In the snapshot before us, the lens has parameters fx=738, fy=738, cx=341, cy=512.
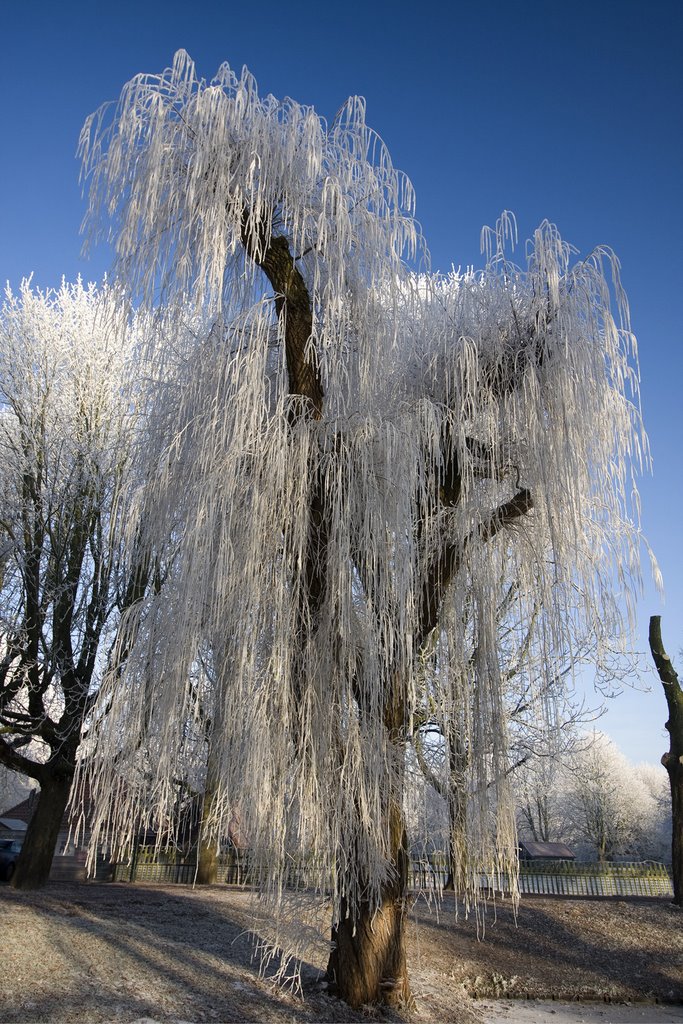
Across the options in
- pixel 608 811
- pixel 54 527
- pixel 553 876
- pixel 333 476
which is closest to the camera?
pixel 333 476

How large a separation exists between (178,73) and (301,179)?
4.19 ft

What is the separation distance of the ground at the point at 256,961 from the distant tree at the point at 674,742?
0.73m

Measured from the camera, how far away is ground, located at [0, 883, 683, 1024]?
579cm

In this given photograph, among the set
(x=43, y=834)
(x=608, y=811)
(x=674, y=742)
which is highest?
(x=608, y=811)

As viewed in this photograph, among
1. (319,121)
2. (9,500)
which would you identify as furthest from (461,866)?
(9,500)

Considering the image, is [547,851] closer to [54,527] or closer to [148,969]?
[54,527]

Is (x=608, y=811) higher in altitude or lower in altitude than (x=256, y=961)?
higher

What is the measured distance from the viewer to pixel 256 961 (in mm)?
7680

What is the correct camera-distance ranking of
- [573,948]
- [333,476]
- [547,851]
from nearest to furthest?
[333,476] < [573,948] < [547,851]

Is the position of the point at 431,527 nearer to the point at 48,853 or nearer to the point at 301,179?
the point at 301,179

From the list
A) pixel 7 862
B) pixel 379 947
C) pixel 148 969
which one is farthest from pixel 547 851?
pixel 379 947

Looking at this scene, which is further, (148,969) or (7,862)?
(7,862)

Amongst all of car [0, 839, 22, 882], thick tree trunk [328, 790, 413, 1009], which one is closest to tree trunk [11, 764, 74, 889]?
car [0, 839, 22, 882]

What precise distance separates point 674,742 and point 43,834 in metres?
10.1
